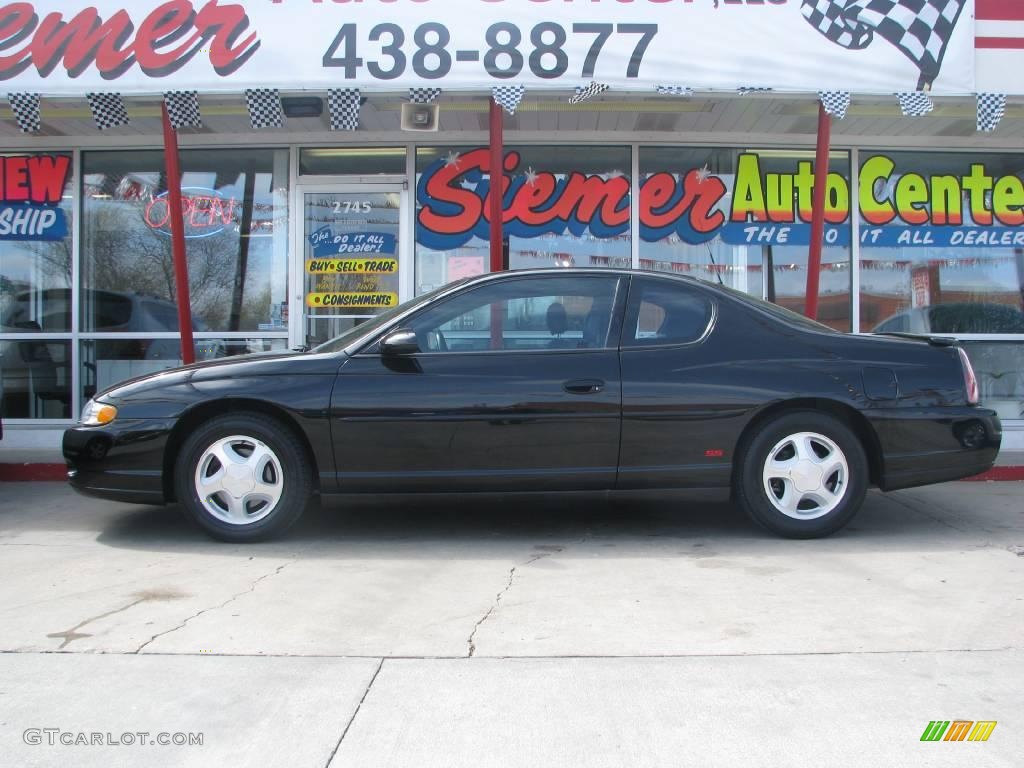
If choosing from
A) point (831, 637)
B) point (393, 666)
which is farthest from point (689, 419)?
point (393, 666)

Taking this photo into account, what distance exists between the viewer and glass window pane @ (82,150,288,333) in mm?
9469

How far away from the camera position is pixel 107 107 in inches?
279

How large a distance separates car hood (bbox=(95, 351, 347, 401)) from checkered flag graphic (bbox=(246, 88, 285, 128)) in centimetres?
271

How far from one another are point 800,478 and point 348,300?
18.5ft

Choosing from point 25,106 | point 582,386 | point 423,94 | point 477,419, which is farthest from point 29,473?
point 582,386

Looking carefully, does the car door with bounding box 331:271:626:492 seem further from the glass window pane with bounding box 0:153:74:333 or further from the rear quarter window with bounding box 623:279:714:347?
the glass window pane with bounding box 0:153:74:333

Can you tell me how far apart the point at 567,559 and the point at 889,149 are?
6.76 m

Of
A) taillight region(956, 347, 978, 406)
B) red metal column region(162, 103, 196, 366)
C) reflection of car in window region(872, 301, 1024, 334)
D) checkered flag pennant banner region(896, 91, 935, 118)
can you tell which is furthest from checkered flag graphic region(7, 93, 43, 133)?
reflection of car in window region(872, 301, 1024, 334)

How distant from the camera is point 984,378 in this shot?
9.58 m

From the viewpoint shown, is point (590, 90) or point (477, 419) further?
point (590, 90)

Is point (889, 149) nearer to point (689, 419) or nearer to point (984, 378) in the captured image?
point (984, 378)

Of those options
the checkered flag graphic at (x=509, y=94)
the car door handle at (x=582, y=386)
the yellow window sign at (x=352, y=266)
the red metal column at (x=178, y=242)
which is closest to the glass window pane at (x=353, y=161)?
the yellow window sign at (x=352, y=266)

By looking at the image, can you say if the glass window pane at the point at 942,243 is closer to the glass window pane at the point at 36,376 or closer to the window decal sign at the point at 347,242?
the window decal sign at the point at 347,242

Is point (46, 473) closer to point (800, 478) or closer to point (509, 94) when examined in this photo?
point (509, 94)
